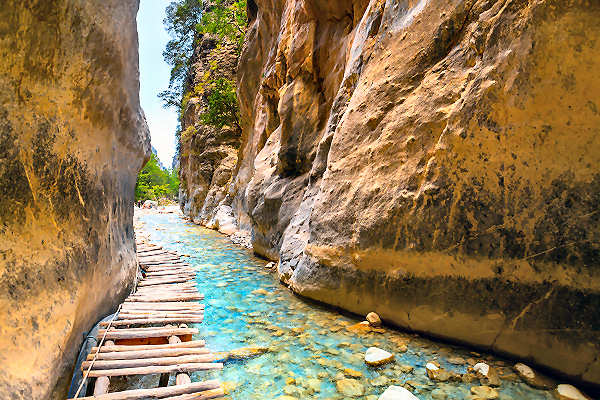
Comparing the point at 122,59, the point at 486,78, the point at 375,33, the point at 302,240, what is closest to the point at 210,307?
the point at 302,240

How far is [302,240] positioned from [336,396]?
10.7ft

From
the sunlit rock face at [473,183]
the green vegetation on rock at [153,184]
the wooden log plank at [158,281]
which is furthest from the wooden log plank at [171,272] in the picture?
the green vegetation on rock at [153,184]

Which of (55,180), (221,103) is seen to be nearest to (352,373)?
(55,180)

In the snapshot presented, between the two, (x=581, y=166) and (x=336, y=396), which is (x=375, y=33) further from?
(x=336, y=396)

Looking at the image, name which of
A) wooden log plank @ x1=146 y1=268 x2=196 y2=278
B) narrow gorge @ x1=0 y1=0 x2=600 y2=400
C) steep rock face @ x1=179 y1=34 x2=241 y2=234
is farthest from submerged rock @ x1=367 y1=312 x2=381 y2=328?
steep rock face @ x1=179 y1=34 x2=241 y2=234

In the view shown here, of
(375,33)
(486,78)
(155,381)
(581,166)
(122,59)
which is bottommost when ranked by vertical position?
(155,381)

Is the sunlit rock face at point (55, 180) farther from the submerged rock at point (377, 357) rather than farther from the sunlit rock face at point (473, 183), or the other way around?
the sunlit rock face at point (473, 183)

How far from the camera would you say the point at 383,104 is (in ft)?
13.5

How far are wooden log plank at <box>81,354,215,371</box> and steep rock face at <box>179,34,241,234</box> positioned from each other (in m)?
13.1

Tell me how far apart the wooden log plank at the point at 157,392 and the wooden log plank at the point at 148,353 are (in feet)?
1.56

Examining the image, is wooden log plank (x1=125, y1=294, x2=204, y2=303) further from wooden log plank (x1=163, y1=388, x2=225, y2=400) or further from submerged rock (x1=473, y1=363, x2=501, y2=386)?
submerged rock (x1=473, y1=363, x2=501, y2=386)

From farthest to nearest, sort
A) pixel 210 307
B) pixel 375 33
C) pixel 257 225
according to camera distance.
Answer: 1. pixel 257 225
2. pixel 375 33
3. pixel 210 307

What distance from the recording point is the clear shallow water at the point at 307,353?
245cm

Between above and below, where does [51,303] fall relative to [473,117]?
below
